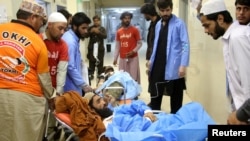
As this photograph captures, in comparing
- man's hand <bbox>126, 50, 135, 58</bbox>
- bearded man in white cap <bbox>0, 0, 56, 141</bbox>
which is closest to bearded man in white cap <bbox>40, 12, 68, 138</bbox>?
bearded man in white cap <bbox>0, 0, 56, 141</bbox>

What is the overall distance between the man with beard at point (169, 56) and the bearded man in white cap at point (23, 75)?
1.54m

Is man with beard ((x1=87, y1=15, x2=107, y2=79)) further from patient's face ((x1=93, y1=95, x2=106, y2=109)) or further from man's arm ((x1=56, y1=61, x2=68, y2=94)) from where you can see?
man's arm ((x1=56, y1=61, x2=68, y2=94))

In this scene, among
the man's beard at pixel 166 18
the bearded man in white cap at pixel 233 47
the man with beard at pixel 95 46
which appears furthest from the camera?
the man with beard at pixel 95 46

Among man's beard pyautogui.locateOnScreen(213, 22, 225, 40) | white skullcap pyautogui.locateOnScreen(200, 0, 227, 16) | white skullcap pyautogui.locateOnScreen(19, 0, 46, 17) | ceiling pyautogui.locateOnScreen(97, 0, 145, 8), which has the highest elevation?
ceiling pyautogui.locateOnScreen(97, 0, 145, 8)

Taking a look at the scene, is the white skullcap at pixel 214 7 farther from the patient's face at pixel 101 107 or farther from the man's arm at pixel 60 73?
the patient's face at pixel 101 107

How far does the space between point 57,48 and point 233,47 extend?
5.49 feet

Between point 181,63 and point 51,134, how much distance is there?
64.2 inches

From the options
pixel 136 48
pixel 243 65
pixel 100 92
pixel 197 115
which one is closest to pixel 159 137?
pixel 197 115

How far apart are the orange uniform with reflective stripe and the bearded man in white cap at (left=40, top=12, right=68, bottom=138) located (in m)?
0.47

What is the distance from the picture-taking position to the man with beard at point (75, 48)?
3004mm

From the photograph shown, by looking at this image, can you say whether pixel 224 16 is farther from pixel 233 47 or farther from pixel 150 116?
pixel 150 116

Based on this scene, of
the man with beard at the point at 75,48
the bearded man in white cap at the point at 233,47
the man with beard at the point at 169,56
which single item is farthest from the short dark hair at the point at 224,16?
the man with beard at the point at 75,48

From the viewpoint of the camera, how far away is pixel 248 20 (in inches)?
73.0

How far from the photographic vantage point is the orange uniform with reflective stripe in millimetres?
2201
